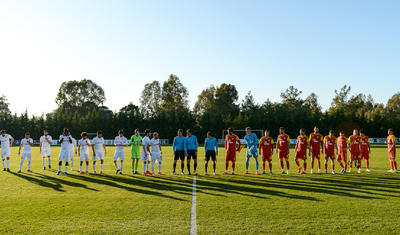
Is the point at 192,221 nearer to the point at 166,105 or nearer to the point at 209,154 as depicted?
the point at 209,154

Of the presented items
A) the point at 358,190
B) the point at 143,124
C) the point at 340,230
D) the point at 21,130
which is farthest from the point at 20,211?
the point at 21,130

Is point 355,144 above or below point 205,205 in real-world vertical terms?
above

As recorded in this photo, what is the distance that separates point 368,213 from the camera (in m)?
7.11

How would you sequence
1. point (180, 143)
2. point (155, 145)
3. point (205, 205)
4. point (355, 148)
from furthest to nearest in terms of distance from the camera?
point (355, 148)
point (155, 145)
point (180, 143)
point (205, 205)

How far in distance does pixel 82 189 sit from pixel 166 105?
6591 cm

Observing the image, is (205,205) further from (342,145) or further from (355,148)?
(355,148)

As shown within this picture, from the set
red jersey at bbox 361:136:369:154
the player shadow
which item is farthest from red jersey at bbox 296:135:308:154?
the player shadow

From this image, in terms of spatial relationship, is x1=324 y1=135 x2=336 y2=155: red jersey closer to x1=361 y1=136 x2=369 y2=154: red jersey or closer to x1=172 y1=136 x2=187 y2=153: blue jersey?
x1=361 y1=136 x2=369 y2=154: red jersey

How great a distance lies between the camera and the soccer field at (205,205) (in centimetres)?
619

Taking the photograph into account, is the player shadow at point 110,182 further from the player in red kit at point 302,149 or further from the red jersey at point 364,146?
the red jersey at point 364,146

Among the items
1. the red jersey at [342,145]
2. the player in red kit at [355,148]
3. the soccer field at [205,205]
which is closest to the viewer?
the soccer field at [205,205]

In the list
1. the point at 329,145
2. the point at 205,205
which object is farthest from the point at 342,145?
the point at 205,205

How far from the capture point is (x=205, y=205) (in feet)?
26.2

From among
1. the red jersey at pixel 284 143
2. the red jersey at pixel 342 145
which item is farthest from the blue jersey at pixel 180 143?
the red jersey at pixel 342 145
